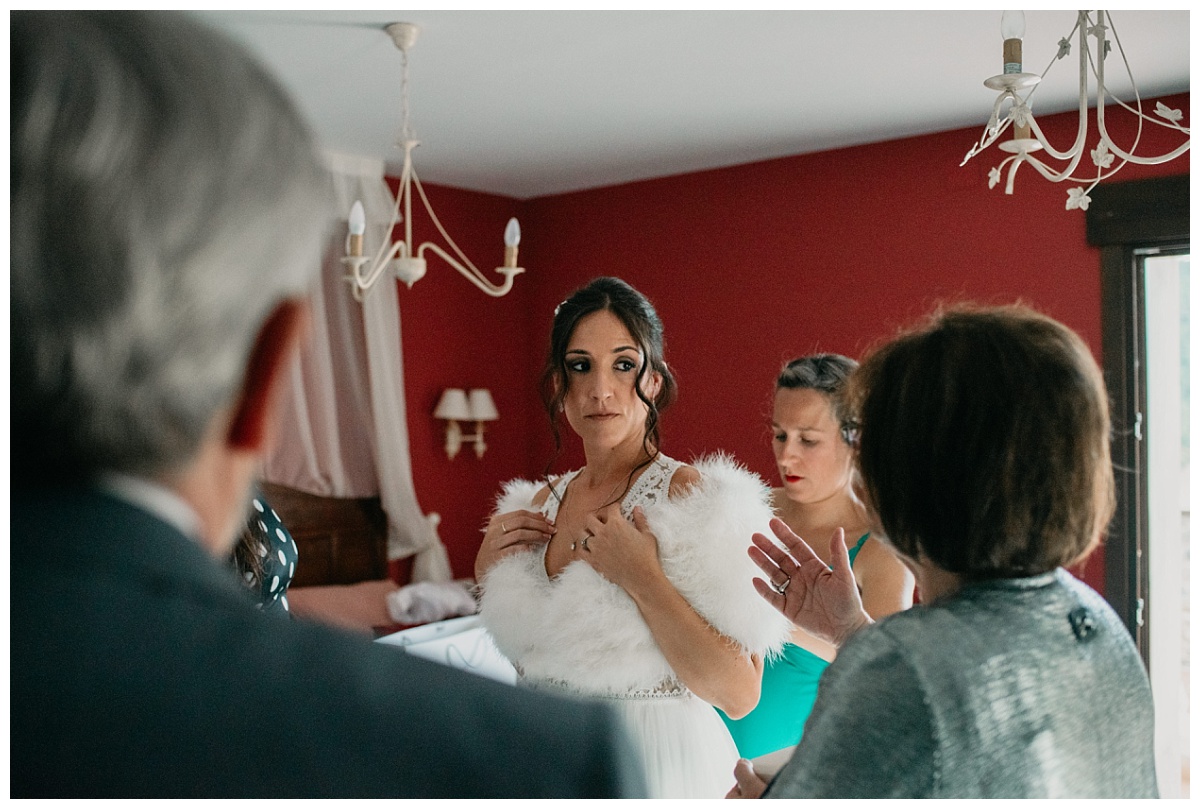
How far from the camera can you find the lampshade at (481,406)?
409cm

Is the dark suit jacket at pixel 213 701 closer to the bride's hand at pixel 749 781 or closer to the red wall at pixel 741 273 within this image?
the bride's hand at pixel 749 781

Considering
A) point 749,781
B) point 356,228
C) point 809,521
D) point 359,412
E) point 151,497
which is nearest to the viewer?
point 151,497

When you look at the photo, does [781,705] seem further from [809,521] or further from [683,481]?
[683,481]

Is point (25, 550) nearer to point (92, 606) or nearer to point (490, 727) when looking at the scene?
point (92, 606)

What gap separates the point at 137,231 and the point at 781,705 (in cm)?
137

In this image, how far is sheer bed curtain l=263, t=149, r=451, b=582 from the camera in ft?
12.1

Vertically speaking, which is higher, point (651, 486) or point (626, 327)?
point (626, 327)

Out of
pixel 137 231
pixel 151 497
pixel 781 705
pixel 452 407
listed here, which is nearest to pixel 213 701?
pixel 151 497

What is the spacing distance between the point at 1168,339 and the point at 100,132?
3.26 metres

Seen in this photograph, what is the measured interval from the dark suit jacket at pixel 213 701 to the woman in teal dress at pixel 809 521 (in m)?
1.16

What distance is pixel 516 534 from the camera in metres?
1.37

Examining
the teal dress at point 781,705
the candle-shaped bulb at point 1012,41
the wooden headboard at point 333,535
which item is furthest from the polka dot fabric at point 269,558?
the wooden headboard at point 333,535

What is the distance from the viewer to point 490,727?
38 cm
